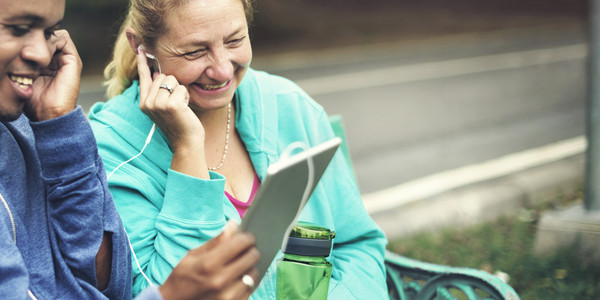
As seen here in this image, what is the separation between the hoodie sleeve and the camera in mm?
1672

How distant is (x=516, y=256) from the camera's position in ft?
13.0

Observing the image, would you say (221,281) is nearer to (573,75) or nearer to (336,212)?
A: (336,212)

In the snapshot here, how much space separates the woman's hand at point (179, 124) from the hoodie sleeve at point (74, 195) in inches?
13.0

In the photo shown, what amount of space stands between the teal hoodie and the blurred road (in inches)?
135

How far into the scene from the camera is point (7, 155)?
168cm

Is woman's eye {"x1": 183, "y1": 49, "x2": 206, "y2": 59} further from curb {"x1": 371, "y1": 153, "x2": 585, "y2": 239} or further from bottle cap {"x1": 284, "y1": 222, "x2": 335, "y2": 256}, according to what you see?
curb {"x1": 371, "y1": 153, "x2": 585, "y2": 239}

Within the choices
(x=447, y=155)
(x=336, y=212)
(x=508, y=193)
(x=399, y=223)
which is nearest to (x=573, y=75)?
(x=447, y=155)

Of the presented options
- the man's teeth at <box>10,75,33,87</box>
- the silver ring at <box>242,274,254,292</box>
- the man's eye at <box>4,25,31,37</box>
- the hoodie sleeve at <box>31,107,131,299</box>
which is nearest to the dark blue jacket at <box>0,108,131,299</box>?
the hoodie sleeve at <box>31,107,131,299</box>

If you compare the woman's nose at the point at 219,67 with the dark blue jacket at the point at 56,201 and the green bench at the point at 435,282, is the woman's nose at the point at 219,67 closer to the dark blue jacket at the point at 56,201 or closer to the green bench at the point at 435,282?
the dark blue jacket at the point at 56,201

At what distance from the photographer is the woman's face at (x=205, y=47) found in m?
2.21

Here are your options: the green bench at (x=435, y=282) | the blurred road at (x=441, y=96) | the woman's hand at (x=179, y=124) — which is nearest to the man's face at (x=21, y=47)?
the woman's hand at (x=179, y=124)

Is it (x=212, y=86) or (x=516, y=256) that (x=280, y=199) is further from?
(x=516, y=256)

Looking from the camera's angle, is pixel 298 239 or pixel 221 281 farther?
pixel 298 239

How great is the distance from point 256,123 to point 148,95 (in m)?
0.48
